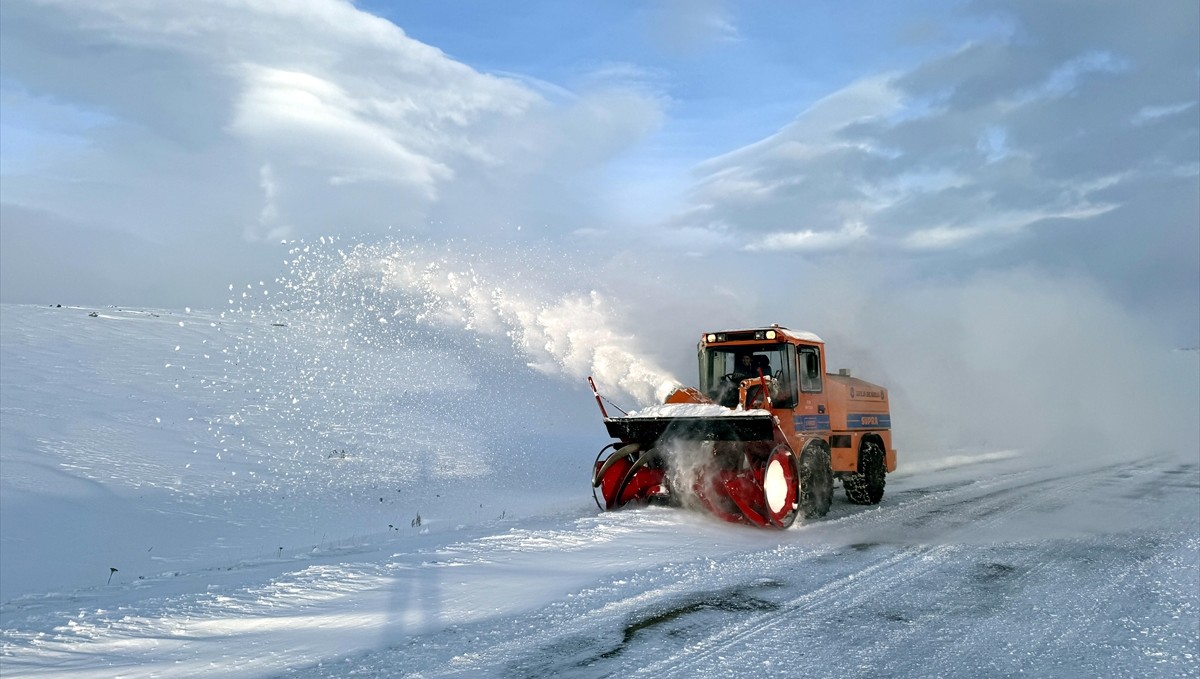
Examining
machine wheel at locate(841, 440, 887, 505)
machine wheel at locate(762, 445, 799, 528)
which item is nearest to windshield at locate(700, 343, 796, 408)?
machine wheel at locate(762, 445, 799, 528)

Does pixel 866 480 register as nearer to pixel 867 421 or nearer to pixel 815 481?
pixel 867 421

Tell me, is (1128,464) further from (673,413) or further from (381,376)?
(381,376)

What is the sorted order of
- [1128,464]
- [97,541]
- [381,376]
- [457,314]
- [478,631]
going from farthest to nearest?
[457,314] < [381,376] < [1128,464] < [97,541] < [478,631]

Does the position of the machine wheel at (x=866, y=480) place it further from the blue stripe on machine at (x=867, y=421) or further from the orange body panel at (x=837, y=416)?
the blue stripe on machine at (x=867, y=421)

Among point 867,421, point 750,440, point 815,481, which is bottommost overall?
→ point 815,481

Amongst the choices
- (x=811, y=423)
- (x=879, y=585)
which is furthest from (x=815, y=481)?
(x=879, y=585)

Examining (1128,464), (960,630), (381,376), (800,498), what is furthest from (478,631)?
(381,376)

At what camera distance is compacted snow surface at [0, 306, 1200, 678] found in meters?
4.33

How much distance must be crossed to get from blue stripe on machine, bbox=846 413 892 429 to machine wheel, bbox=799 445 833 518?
120 cm

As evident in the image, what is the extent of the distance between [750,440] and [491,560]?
358 centimetres

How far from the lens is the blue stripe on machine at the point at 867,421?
11274 millimetres

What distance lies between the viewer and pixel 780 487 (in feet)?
28.6

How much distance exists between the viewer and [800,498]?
9.02 metres

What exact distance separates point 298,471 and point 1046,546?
11.3 m
